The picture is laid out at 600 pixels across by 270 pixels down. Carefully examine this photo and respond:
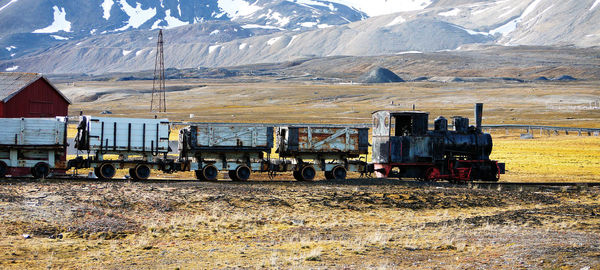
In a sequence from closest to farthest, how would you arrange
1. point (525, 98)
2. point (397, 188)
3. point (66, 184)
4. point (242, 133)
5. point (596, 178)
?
point (66, 184)
point (397, 188)
point (242, 133)
point (596, 178)
point (525, 98)

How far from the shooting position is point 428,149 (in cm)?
3155

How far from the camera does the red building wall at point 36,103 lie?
37531mm

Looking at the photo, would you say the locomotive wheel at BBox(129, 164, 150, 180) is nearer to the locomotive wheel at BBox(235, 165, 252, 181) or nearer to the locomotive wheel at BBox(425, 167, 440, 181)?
the locomotive wheel at BBox(235, 165, 252, 181)

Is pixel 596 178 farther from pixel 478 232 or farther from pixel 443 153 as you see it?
pixel 478 232

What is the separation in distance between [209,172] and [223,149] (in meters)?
1.24

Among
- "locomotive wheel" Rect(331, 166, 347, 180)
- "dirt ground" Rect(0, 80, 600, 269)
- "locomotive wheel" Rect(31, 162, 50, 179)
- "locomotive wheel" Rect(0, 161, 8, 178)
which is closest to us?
"dirt ground" Rect(0, 80, 600, 269)

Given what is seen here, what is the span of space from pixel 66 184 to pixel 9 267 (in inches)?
475

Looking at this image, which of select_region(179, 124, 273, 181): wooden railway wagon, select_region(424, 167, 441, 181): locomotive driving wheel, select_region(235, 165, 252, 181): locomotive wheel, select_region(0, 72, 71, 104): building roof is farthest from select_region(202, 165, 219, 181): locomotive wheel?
select_region(0, 72, 71, 104): building roof

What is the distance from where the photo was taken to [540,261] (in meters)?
15.6

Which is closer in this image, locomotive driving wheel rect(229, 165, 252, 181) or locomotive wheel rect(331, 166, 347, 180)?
locomotive driving wheel rect(229, 165, 252, 181)

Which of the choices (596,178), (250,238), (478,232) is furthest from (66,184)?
(596,178)

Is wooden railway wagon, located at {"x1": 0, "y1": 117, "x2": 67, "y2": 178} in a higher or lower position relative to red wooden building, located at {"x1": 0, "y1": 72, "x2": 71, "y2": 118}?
lower

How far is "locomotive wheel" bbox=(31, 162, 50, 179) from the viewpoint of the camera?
99.4 feet

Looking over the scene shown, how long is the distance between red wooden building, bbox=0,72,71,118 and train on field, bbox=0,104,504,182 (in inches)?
230
